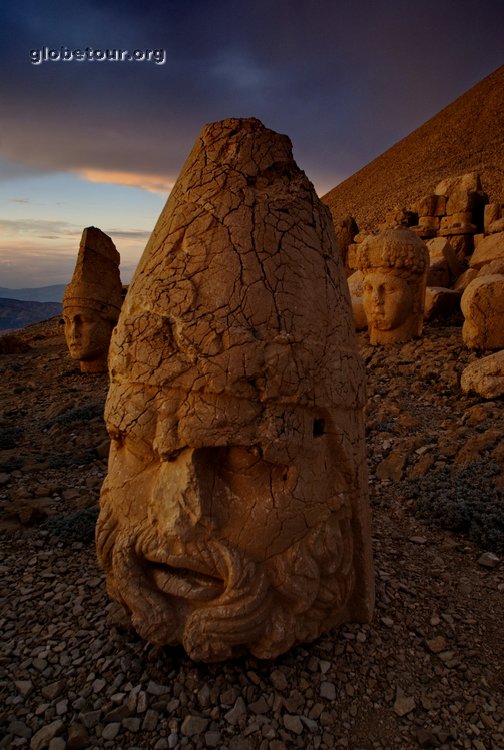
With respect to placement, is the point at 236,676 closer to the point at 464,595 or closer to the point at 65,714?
the point at 65,714

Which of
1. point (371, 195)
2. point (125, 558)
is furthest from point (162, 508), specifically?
point (371, 195)

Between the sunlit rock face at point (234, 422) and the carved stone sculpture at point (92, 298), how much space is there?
24.5ft

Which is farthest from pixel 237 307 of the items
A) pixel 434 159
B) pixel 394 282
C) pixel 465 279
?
pixel 434 159

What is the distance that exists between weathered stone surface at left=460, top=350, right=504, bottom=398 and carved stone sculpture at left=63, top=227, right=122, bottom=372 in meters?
6.98

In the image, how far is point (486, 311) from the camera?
7.62 m

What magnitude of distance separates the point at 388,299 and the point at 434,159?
43.2 meters

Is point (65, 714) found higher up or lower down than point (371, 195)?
lower down

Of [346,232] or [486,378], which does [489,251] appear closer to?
[346,232]

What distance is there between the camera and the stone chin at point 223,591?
1989 mm

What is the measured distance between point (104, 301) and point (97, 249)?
1083 mm

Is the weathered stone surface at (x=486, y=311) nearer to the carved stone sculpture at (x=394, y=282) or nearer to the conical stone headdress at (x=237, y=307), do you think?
the carved stone sculpture at (x=394, y=282)

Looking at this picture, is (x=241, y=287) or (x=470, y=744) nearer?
(x=470, y=744)

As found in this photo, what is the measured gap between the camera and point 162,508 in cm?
212

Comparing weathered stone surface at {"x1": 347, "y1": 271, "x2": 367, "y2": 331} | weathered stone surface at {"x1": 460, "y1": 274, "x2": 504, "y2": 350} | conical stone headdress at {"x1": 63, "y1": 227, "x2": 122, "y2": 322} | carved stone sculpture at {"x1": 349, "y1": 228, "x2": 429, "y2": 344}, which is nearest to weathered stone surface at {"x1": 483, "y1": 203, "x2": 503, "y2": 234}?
weathered stone surface at {"x1": 347, "y1": 271, "x2": 367, "y2": 331}
